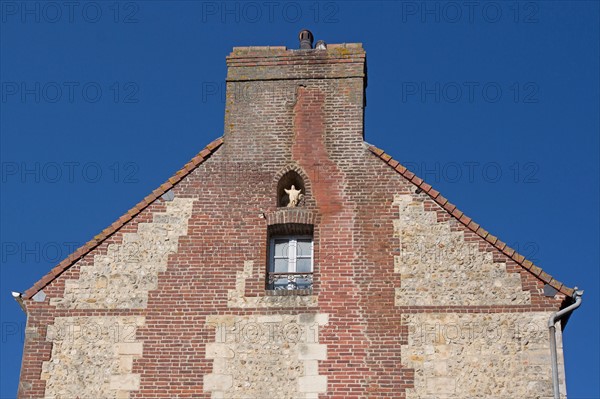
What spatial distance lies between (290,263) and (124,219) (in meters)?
3.09

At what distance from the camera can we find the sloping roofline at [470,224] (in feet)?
54.6

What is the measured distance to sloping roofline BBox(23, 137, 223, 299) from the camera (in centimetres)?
1741

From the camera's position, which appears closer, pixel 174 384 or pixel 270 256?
pixel 174 384

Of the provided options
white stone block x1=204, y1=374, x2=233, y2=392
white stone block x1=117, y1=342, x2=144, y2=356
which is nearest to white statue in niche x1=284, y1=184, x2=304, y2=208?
white stone block x1=204, y1=374, x2=233, y2=392

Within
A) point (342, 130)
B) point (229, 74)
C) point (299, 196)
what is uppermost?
point (229, 74)

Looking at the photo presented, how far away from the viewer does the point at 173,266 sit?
1747cm

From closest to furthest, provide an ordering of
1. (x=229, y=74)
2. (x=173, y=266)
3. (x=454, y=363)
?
(x=454, y=363) < (x=173, y=266) < (x=229, y=74)

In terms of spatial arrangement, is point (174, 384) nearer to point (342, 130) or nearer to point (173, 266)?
point (173, 266)

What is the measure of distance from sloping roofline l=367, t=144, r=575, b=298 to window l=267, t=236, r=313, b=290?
2.03m

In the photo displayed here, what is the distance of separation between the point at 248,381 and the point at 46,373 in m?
3.42

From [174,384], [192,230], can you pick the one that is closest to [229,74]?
[192,230]

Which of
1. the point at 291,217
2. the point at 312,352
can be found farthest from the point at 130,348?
the point at 291,217

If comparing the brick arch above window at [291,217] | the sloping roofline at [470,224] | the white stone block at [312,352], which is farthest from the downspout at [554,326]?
the brick arch above window at [291,217]

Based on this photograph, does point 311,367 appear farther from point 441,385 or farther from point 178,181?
point 178,181
